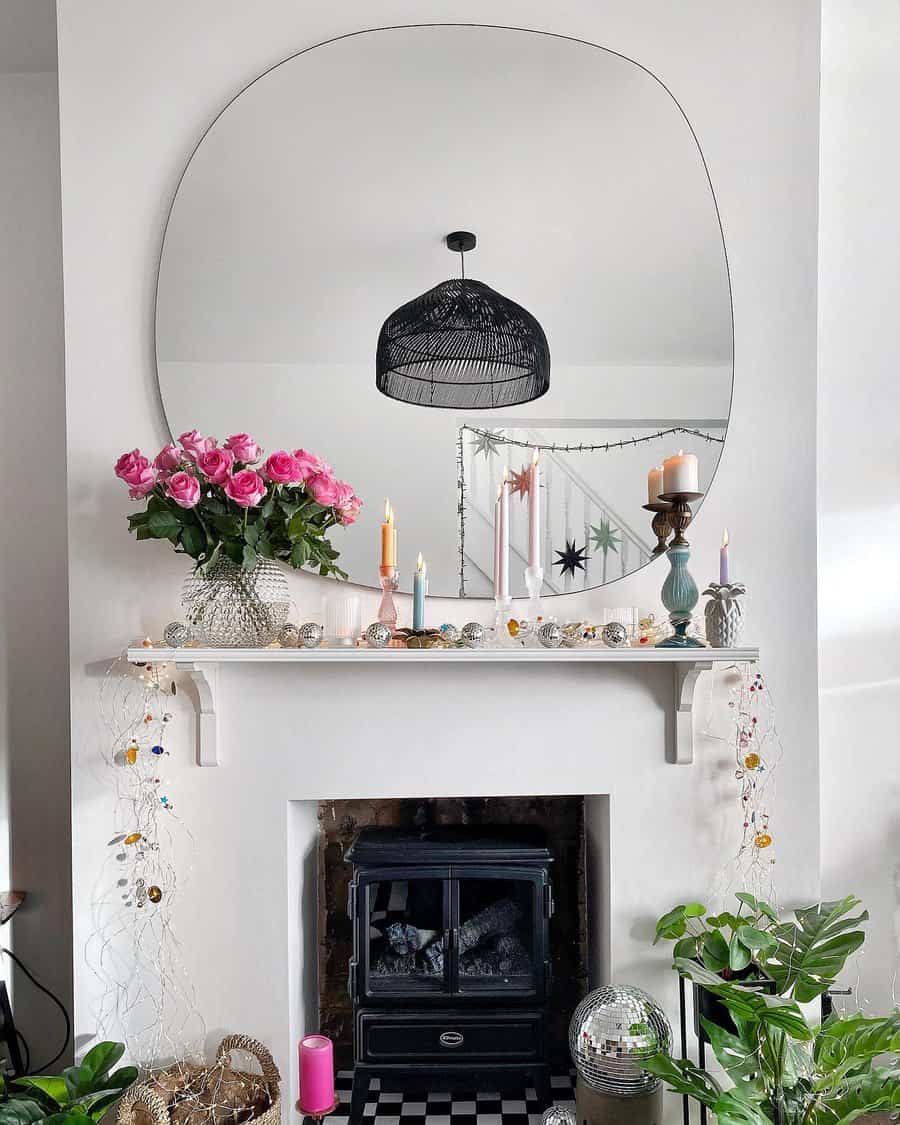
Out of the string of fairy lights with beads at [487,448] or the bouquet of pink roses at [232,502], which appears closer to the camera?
the bouquet of pink roses at [232,502]

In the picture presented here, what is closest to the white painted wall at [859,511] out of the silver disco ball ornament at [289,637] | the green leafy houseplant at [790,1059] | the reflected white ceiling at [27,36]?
the green leafy houseplant at [790,1059]

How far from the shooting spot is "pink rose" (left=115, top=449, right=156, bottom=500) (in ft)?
5.13

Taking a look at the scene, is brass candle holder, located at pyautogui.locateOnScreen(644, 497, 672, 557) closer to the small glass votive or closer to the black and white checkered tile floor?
the small glass votive

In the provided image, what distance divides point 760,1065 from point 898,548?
128cm

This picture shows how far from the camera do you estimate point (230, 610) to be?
164 centimetres

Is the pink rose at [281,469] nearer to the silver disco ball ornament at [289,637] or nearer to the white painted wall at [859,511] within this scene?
the silver disco ball ornament at [289,637]

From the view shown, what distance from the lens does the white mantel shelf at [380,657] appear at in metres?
1.58

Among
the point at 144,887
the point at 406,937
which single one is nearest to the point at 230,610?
the point at 144,887

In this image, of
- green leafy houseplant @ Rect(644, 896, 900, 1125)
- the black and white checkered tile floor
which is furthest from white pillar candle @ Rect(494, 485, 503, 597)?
the black and white checkered tile floor

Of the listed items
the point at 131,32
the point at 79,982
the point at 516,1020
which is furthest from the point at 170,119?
the point at 516,1020

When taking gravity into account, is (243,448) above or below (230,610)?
above

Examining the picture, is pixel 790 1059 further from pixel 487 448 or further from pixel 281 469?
pixel 281 469

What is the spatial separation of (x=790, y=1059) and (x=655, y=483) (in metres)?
1.15

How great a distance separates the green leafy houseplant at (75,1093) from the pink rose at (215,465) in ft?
3.78
